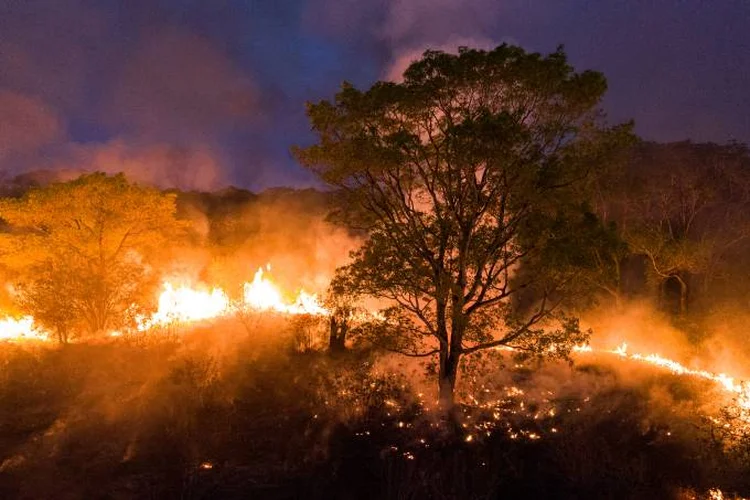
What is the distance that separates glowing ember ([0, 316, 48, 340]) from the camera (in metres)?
23.0

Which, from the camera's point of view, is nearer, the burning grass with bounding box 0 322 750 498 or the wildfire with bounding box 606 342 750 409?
the burning grass with bounding box 0 322 750 498

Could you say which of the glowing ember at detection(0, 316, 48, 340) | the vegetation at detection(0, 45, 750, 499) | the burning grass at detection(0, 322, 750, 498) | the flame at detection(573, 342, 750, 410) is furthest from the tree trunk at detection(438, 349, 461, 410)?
the glowing ember at detection(0, 316, 48, 340)

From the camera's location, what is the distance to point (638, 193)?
108ft

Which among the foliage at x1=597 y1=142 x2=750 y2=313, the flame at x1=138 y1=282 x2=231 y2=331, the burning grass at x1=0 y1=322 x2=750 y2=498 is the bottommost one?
the burning grass at x1=0 y1=322 x2=750 y2=498

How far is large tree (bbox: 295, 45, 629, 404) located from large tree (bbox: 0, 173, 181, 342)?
547 inches

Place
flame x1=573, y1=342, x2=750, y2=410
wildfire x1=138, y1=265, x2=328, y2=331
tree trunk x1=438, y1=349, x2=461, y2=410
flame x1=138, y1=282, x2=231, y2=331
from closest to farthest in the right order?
tree trunk x1=438, y1=349, x2=461, y2=410 → flame x1=573, y1=342, x2=750, y2=410 → wildfire x1=138, y1=265, x2=328, y2=331 → flame x1=138, y1=282, x2=231, y2=331

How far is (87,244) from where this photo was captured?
2514 centimetres

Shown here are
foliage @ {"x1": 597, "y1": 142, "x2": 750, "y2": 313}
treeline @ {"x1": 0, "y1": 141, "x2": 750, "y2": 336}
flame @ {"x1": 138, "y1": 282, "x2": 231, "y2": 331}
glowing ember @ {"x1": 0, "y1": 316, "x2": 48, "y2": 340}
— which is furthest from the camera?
foliage @ {"x1": 597, "y1": 142, "x2": 750, "y2": 313}

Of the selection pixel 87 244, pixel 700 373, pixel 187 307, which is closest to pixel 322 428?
pixel 187 307

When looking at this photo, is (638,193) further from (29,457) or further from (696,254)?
(29,457)

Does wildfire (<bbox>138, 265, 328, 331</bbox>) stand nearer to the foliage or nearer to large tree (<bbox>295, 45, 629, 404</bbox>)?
large tree (<bbox>295, 45, 629, 404</bbox>)

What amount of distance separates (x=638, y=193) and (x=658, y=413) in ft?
67.1

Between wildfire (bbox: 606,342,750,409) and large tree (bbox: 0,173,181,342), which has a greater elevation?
large tree (bbox: 0,173,181,342)

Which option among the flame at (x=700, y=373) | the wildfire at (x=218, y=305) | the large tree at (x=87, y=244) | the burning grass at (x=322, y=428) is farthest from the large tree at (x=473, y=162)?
the large tree at (x=87, y=244)
